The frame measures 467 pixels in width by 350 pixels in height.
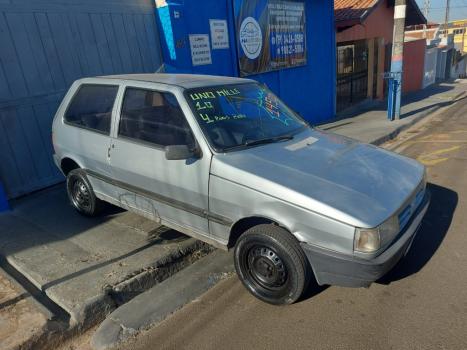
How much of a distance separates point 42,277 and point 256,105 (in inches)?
104

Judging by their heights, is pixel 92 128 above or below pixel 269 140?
above

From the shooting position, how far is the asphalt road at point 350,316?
265cm

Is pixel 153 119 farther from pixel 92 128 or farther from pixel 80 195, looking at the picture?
pixel 80 195

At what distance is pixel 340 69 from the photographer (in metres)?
13.7

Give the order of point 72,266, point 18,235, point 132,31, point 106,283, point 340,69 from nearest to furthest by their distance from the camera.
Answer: point 106,283
point 72,266
point 18,235
point 132,31
point 340,69

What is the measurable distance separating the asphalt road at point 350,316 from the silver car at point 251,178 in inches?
8.9

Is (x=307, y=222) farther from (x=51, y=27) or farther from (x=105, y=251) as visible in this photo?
(x=51, y=27)

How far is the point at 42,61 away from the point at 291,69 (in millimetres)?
6601

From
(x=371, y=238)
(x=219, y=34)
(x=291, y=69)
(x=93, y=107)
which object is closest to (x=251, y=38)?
(x=219, y=34)

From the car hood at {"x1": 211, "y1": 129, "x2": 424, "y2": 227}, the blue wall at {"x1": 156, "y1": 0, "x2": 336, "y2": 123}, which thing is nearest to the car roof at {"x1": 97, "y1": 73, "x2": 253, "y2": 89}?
the car hood at {"x1": 211, "y1": 129, "x2": 424, "y2": 227}

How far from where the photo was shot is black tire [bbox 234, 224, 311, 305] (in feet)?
9.04

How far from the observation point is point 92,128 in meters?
4.18

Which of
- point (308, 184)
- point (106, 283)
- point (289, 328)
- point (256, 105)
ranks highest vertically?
point (256, 105)

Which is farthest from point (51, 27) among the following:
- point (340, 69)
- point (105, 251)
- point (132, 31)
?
point (340, 69)
